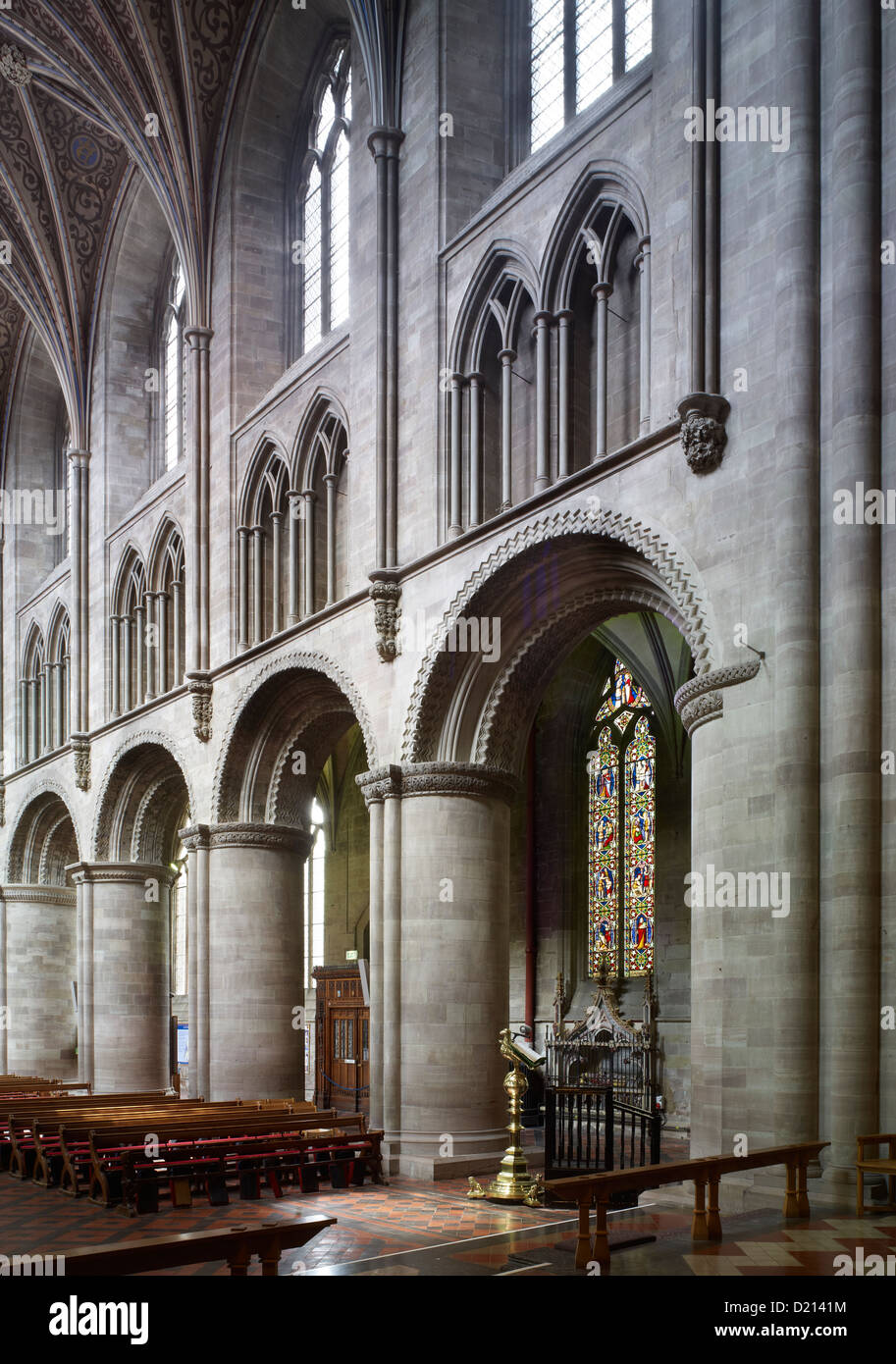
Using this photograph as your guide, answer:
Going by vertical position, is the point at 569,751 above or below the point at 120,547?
below

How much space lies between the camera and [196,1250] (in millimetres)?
6742

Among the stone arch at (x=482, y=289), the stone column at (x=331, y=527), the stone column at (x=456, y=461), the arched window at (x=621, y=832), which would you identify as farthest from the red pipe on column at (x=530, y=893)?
the stone arch at (x=482, y=289)

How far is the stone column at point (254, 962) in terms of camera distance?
803 inches

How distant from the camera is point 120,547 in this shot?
26.8 metres

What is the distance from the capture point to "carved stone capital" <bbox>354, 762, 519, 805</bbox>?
627 inches

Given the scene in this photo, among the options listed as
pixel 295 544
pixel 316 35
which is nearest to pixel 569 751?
pixel 295 544

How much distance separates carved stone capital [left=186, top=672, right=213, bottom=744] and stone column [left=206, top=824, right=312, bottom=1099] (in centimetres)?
157

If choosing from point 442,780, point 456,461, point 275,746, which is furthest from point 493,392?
point 275,746

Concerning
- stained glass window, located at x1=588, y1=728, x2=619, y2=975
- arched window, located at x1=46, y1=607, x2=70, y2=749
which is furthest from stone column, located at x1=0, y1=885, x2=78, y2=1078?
stained glass window, located at x1=588, y1=728, x2=619, y2=975

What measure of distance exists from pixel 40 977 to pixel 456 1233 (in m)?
22.7

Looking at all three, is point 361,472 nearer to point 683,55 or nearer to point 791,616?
point 683,55

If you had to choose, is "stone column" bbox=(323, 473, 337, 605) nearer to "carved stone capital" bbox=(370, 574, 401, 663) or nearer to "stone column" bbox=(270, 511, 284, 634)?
"stone column" bbox=(270, 511, 284, 634)

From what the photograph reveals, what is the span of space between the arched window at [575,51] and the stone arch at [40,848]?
20496 mm

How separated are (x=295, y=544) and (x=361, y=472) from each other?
2.76 meters
